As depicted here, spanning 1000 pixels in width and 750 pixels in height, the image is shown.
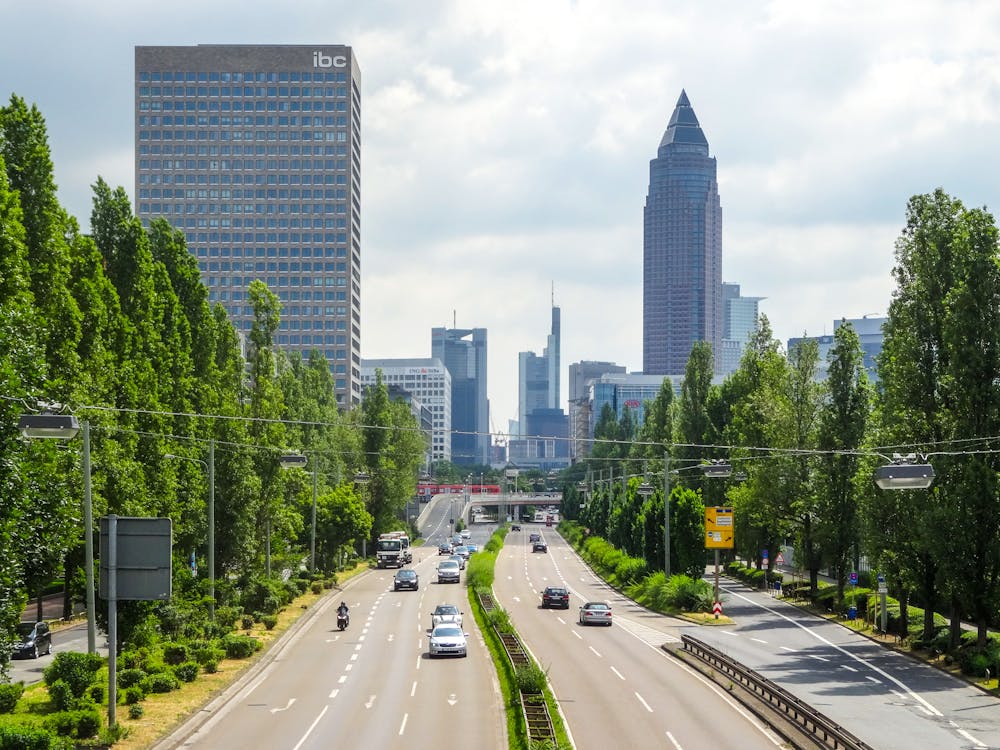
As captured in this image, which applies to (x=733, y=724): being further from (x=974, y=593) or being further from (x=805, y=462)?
(x=805, y=462)

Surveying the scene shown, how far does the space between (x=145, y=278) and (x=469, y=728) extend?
2483 centimetres

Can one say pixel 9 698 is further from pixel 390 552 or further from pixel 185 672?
pixel 390 552

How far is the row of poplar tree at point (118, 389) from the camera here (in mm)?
25859

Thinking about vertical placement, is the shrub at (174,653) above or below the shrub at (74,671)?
below

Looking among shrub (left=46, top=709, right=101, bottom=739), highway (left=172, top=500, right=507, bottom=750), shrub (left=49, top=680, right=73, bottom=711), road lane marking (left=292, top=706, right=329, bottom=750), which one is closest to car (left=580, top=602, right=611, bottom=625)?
highway (left=172, top=500, right=507, bottom=750)

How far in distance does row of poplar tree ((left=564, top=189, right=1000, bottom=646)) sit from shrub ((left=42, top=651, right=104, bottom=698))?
87.1 feet

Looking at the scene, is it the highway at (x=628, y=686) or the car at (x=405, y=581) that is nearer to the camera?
the highway at (x=628, y=686)

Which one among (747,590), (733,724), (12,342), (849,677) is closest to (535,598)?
(747,590)

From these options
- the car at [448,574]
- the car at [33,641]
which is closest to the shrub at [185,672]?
the car at [33,641]

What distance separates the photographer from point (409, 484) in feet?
382

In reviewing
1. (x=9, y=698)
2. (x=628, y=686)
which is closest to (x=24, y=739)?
(x=9, y=698)

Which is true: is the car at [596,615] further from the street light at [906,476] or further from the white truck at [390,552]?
the white truck at [390,552]

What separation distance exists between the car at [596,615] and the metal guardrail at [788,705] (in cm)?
1431

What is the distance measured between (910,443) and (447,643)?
2080cm
